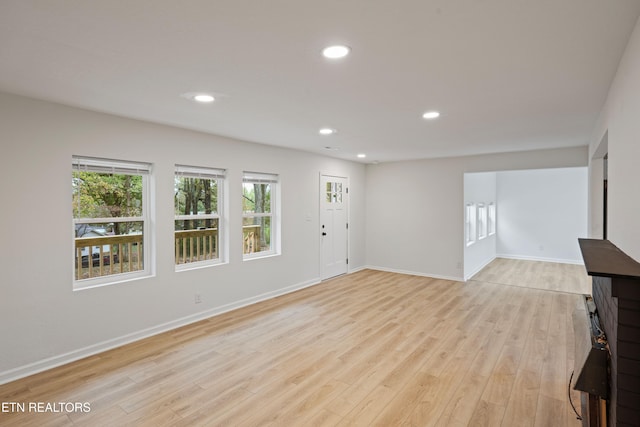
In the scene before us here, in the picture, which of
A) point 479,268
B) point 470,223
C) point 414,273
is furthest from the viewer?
point 479,268

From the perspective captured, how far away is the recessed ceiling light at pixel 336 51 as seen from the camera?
191cm

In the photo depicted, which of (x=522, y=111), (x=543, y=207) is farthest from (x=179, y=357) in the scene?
(x=543, y=207)

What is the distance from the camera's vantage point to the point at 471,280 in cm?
639

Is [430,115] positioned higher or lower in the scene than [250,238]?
higher

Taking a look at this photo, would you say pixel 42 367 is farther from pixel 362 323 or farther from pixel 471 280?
pixel 471 280

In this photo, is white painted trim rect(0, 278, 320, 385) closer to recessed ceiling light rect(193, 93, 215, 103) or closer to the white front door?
the white front door

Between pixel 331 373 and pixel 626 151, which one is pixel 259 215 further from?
pixel 626 151

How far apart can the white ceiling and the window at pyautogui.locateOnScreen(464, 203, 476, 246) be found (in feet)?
10.1

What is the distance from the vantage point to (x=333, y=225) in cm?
652

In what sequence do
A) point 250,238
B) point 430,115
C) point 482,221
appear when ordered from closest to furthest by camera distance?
1. point 430,115
2. point 250,238
3. point 482,221

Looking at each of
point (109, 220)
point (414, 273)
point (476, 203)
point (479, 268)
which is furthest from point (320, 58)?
point (479, 268)

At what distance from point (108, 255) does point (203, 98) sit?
2.02m

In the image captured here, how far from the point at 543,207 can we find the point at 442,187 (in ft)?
12.7

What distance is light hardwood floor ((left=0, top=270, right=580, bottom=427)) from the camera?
231 cm
